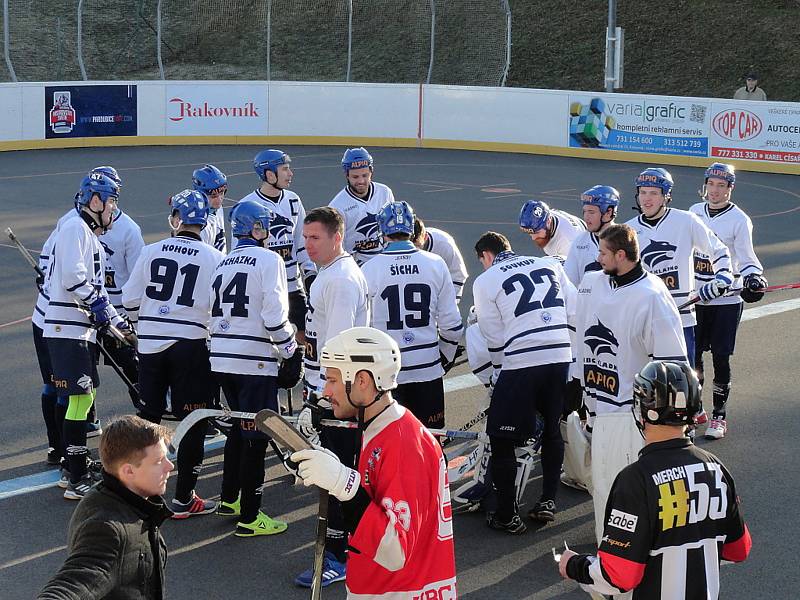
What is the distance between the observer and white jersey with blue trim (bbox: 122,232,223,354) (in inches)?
312

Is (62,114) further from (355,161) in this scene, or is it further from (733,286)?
(733,286)

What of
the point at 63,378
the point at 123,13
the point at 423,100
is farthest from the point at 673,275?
the point at 123,13

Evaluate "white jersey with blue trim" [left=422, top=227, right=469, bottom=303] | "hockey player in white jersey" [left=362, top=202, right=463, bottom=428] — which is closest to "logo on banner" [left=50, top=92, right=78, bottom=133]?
"white jersey with blue trim" [left=422, top=227, right=469, bottom=303]

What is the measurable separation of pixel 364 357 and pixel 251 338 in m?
3.27

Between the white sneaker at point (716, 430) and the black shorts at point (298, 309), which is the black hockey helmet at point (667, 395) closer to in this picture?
the white sneaker at point (716, 430)

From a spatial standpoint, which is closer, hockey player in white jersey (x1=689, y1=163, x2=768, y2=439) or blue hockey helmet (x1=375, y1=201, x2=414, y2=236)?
blue hockey helmet (x1=375, y1=201, x2=414, y2=236)

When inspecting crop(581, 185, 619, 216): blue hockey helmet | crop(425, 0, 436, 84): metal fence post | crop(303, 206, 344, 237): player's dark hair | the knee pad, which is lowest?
the knee pad

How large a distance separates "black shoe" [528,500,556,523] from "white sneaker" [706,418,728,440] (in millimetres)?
2454

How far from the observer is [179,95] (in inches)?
1184

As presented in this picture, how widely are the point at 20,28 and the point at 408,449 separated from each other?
30.7 metres

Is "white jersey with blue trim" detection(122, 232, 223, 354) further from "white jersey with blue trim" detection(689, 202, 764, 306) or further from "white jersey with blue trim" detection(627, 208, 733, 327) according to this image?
"white jersey with blue trim" detection(689, 202, 764, 306)

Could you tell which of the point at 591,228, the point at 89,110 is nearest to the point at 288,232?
the point at 591,228

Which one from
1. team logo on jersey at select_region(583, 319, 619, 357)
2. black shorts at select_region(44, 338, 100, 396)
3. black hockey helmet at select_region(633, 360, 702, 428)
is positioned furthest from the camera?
black shorts at select_region(44, 338, 100, 396)

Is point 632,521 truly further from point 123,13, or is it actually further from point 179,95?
point 123,13
